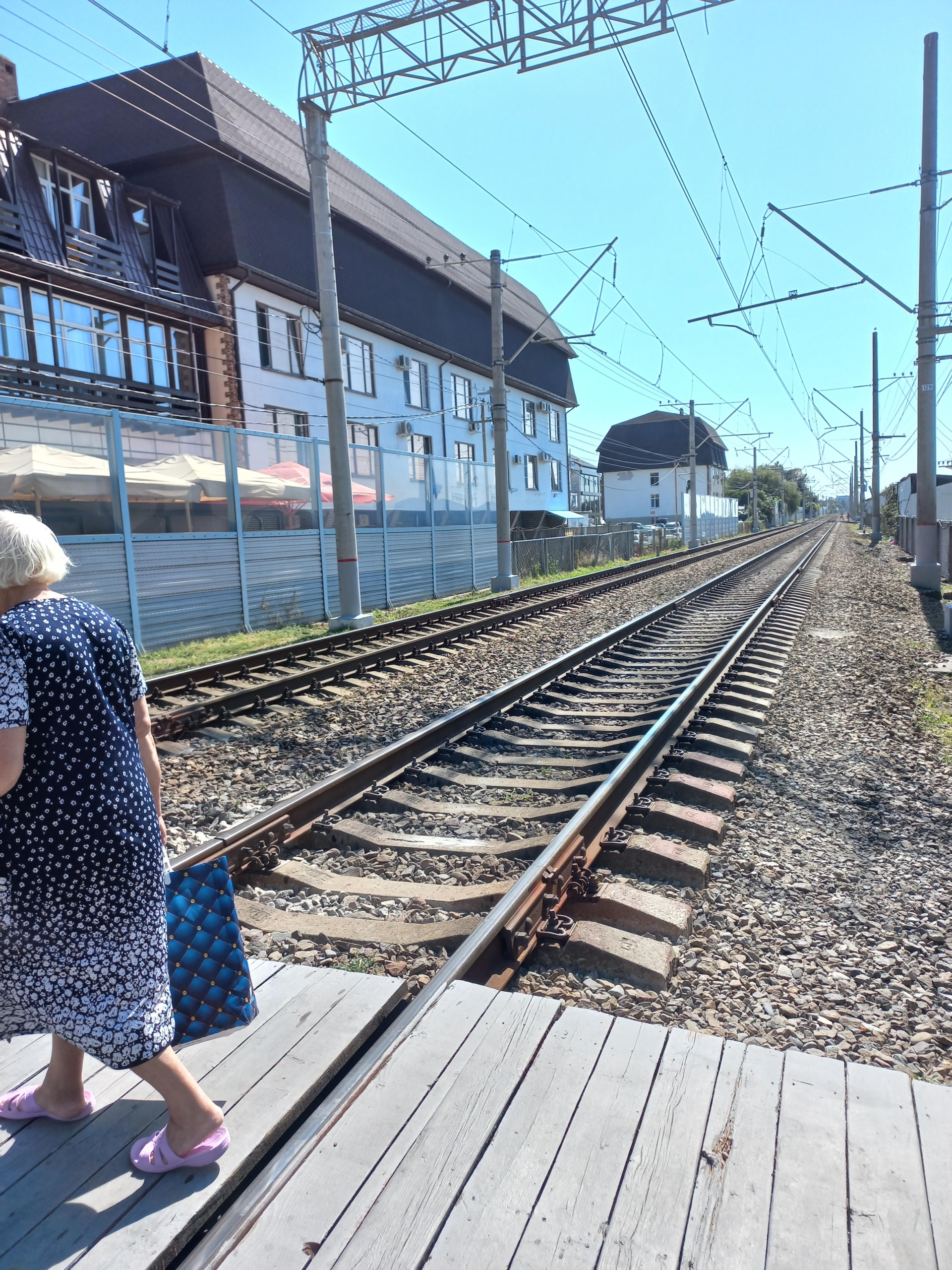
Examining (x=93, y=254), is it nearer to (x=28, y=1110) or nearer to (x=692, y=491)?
(x=28, y=1110)

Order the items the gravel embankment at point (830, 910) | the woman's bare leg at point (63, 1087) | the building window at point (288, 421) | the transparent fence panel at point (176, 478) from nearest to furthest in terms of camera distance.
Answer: the woman's bare leg at point (63, 1087) → the gravel embankment at point (830, 910) → the transparent fence panel at point (176, 478) → the building window at point (288, 421)

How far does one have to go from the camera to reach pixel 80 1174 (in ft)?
7.43

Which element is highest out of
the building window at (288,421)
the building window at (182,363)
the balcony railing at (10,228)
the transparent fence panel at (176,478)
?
the balcony railing at (10,228)

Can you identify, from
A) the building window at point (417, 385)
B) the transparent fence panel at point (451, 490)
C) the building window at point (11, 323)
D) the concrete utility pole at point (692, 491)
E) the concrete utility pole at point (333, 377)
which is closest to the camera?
the concrete utility pole at point (333, 377)

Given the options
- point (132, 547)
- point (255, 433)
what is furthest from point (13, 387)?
point (132, 547)

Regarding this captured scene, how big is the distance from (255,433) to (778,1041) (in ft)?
40.4

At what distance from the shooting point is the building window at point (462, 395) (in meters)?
37.9

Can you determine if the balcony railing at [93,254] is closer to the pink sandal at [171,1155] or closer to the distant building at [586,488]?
the pink sandal at [171,1155]

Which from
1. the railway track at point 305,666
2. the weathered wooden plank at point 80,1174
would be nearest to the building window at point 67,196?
the railway track at point 305,666

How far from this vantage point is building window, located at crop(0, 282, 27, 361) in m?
18.8

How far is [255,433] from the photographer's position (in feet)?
44.0

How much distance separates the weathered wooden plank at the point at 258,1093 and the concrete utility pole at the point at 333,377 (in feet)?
35.7

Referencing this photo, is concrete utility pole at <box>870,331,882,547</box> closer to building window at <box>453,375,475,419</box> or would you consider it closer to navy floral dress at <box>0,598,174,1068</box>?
building window at <box>453,375,475,419</box>

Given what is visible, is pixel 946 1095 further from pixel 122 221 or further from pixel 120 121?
pixel 120 121
